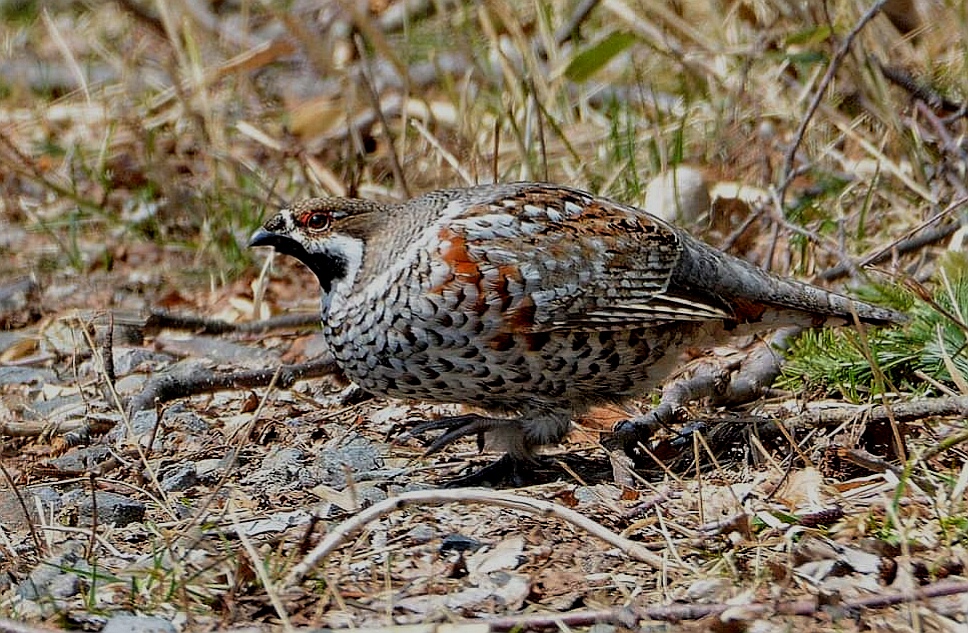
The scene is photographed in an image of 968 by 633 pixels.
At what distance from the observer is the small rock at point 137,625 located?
3037mm

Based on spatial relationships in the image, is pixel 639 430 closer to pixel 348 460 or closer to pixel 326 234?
pixel 348 460

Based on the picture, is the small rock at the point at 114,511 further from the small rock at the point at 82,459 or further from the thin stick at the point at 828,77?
the thin stick at the point at 828,77

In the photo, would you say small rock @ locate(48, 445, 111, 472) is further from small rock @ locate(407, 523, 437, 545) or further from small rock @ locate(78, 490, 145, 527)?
small rock @ locate(407, 523, 437, 545)

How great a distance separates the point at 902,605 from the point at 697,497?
91 cm

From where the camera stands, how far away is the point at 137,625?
3055 millimetres

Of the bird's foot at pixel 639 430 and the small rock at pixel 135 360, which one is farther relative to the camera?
the small rock at pixel 135 360

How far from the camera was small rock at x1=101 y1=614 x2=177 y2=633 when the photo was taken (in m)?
3.04

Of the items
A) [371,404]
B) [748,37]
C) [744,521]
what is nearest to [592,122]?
[748,37]

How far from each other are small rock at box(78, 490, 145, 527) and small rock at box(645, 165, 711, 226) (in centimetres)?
292

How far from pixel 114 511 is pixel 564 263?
1.50 meters

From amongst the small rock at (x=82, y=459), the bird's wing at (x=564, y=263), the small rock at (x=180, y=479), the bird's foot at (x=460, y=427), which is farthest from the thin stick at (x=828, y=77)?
the small rock at (x=82, y=459)

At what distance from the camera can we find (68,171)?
7.64 m

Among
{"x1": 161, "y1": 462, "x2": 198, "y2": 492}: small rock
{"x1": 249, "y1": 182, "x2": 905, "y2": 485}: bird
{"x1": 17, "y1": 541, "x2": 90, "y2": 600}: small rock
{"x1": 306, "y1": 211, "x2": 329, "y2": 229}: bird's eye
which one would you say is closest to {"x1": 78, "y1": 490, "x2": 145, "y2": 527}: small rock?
{"x1": 161, "y1": 462, "x2": 198, "y2": 492}: small rock

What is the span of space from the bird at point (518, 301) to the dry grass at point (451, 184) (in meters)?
0.27
